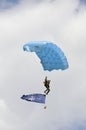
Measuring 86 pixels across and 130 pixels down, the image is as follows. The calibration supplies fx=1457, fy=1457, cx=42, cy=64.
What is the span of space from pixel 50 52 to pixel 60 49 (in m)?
1.44

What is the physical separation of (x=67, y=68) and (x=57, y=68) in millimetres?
1389

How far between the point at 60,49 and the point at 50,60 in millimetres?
2038

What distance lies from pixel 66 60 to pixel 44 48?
3.44 metres

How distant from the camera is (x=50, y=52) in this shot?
19938 centimetres

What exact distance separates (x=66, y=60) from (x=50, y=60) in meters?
2.20

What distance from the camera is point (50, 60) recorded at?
200 m

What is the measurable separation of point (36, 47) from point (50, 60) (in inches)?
103

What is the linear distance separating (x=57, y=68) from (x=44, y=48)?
327 cm

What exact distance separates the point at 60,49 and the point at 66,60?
1.73 metres

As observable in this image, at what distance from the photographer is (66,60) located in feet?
655

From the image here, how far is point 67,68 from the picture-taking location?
199500mm

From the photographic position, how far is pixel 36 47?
655 feet

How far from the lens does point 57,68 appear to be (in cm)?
19975
